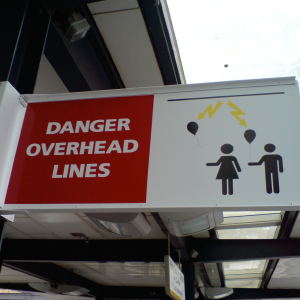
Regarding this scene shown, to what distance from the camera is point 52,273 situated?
7.48 metres

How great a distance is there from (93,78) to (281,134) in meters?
1.50

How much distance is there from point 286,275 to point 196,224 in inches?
229

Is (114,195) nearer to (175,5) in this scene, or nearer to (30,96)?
(30,96)

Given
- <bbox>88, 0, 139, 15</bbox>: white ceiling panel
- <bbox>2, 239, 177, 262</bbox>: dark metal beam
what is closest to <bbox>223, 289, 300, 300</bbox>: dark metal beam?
<bbox>2, 239, 177, 262</bbox>: dark metal beam

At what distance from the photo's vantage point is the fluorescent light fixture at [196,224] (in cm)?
331

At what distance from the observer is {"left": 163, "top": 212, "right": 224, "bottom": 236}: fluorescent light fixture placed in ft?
10.9

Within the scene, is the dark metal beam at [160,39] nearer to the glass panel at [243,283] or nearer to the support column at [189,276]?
the support column at [189,276]

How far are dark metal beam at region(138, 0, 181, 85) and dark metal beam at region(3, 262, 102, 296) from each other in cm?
557

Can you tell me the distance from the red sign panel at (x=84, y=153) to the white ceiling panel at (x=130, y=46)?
821mm

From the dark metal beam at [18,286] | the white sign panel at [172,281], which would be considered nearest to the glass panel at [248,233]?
the white sign panel at [172,281]

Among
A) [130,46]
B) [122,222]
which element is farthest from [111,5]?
[122,222]

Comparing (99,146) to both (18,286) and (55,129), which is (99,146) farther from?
(18,286)

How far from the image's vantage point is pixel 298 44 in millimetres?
2031

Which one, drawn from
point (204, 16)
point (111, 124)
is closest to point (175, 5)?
point (204, 16)
